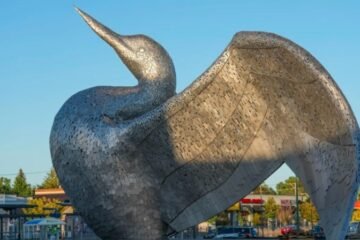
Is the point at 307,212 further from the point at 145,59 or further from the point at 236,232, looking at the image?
the point at 145,59

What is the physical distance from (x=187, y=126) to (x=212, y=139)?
1.70ft

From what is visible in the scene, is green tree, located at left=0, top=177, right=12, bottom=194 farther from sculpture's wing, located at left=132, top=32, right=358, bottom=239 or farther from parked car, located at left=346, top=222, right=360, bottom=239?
sculpture's wing, located at left=132, top=32, right=358, bottom=239

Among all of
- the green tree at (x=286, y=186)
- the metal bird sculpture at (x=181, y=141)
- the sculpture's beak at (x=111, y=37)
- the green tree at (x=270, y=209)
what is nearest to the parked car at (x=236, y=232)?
the sculpture's beak at (x=111, y=37)

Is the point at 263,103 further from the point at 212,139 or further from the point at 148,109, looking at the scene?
the point at 148,109

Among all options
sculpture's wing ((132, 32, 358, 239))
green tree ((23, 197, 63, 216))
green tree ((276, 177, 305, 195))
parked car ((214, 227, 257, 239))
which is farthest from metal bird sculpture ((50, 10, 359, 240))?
green tree ((276, 177, 305, 195))

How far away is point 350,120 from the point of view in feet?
31.1

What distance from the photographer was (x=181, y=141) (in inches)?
479

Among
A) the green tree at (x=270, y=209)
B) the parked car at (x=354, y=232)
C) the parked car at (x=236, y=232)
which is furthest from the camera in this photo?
the green tree at (x=270, y=209)

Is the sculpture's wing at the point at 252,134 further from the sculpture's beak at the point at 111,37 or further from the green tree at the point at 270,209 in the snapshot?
the green tree at the point at 270,209

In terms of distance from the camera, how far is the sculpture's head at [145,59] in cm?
1300

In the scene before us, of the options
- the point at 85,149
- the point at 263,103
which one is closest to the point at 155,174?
the point at 85,149

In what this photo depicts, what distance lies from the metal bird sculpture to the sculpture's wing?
0.02 meters

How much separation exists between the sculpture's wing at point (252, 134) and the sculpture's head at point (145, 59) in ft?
4.15

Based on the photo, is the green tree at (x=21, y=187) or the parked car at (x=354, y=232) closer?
the parked car at (x=354, y=232)
